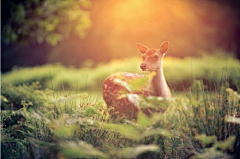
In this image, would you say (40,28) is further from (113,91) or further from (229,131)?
(229,131)

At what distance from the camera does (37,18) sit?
9297 mm

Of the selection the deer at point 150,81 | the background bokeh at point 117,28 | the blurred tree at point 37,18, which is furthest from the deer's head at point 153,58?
the background bokeh at point 117,28

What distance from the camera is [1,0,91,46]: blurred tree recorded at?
8.49 metres

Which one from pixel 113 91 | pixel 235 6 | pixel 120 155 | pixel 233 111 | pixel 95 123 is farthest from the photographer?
pixel 235 6

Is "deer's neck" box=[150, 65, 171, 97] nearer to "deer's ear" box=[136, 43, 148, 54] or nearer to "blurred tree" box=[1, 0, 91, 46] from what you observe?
"deer's ear" box=[136, 43, 148, 54]

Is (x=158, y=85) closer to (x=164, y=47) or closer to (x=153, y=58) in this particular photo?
(x=153, y=58)

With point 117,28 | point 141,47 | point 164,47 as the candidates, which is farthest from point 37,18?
point 164,47

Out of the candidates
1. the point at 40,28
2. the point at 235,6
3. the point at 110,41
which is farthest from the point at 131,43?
the point at 40,28

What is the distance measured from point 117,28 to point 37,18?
6439 mm

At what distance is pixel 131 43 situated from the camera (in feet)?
49.1

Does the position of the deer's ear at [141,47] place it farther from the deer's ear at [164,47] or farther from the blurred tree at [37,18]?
the blurred tree at [37,18]

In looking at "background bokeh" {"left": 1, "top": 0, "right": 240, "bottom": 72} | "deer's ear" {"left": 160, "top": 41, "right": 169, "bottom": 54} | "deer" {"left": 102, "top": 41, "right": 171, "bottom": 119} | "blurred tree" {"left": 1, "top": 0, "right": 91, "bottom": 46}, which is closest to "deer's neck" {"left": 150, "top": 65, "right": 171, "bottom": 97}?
"deer" {"left": 102, "top": 41, "right": 171, "bottom": 119}

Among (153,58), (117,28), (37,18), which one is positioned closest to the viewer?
(153,58)

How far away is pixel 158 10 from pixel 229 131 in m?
10.7
